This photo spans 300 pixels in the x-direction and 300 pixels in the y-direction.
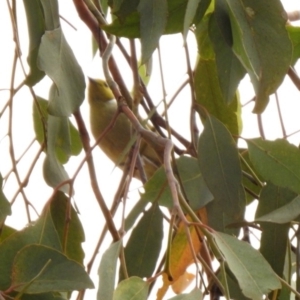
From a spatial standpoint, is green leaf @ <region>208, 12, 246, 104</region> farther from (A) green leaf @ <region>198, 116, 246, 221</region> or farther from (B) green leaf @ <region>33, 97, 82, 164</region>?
(B) green leaf @ <region>33, 97, 82, 164</region>

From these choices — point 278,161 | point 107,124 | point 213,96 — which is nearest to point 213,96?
point 213,96

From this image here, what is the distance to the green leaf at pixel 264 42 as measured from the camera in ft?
2.12

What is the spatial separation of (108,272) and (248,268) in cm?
12

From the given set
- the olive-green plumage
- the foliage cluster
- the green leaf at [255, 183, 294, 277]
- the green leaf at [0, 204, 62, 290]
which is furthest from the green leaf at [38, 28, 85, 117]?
the olive-green plumage

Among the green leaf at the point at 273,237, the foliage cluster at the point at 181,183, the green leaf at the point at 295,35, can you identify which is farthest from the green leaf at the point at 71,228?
the green leaf at the point at 295,35

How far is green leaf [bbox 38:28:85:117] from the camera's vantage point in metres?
0.67

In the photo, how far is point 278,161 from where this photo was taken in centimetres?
78

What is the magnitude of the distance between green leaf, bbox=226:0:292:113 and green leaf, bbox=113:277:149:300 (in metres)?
0.19

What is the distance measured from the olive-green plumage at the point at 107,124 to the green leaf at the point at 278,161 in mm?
703

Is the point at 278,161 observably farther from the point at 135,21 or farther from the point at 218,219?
the point at 135,21

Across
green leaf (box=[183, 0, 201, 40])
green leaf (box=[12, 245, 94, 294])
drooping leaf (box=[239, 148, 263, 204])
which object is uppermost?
green leaf (box=[183, 0, 201, 40])

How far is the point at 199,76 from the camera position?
3.33ft

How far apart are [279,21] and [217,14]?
59 mm

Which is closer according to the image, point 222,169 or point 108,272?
point 108,272
